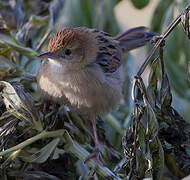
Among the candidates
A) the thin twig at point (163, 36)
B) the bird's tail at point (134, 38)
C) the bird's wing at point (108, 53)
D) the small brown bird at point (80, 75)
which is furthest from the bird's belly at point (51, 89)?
the bird's tail at point (134, 38)

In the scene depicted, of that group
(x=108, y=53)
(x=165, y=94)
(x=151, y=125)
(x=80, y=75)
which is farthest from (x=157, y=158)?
(x=108, y=53)

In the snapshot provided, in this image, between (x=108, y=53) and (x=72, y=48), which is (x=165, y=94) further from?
(x=108, y=53)

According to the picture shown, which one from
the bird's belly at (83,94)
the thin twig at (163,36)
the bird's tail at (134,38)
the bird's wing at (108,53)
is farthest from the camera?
the bird's tail at (134,38)

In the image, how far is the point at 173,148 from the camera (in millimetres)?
1981

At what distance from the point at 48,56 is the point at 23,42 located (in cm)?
26

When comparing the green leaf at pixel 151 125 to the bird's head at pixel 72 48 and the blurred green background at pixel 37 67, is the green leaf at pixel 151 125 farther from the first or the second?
the bird's head at pixel 72 48

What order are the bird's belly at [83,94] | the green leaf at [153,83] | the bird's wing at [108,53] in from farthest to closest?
the bird's wing at [108,53] → the bird's belly at [83,94] → the green leaf at [153,83]

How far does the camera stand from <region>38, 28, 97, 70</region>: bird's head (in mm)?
2840

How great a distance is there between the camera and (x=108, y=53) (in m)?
3.32

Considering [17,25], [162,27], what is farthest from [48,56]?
[162,27]

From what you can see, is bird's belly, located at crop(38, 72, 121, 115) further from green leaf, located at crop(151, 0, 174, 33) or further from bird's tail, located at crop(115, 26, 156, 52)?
bird's tail, located at crop(115, 26, 156, 52)

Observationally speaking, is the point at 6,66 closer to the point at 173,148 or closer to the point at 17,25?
the point at 17,25

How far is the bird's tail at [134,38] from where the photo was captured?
153 inches

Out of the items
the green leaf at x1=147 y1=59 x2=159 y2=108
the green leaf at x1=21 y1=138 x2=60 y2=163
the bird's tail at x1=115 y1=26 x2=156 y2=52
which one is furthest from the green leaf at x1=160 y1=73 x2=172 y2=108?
the bird's tail at x1=115 y1=26 x2=156 y2=52
